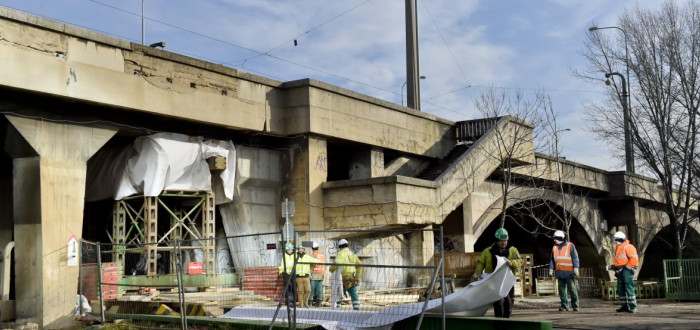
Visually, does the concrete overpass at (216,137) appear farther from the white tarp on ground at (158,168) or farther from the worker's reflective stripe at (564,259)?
the worker's reflective stripe at (564,259)

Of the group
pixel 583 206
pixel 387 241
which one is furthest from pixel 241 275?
pixel 583 206

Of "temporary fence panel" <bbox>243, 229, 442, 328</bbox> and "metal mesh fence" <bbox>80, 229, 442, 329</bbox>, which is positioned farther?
"metal mesh fence" <bbox>80, 229, 442, 329</bbox>

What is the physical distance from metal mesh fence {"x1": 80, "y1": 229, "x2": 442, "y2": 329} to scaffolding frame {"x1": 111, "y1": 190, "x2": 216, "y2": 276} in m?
0.16

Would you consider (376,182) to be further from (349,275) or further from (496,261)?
(496,261)

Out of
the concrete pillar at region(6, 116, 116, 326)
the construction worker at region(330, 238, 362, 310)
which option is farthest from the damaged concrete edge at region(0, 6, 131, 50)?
the construction worker at region(330, 238, 362, 310)

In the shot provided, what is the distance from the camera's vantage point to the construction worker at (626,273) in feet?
53.0

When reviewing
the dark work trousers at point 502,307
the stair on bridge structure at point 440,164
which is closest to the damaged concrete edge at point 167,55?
the stair on bridge structure at point 440,164

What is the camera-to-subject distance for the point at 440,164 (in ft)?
97.9

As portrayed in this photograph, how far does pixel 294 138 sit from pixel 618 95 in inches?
643

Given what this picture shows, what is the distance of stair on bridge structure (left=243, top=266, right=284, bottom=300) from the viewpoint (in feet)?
44.7

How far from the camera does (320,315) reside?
1181cm

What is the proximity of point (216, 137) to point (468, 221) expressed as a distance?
1145cm

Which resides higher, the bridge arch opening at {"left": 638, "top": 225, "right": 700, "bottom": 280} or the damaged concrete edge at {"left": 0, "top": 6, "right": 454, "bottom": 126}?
the damaged concrete edge at {"left": 0, "top": 6, "right": 454, "bottom": 126}

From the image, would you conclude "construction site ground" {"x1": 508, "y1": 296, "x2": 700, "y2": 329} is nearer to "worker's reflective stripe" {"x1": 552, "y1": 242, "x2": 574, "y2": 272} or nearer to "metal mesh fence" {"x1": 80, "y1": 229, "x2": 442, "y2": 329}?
"worker's reflective stripe" {"x1": 552, "y1": 242, "x2": 574, "y2": 272}
